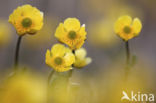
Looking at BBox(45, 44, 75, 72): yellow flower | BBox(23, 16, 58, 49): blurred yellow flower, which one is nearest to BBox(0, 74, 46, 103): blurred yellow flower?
BBox(45, 44, 75, 72): yellow flower

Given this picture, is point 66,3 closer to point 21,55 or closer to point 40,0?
point 40,0

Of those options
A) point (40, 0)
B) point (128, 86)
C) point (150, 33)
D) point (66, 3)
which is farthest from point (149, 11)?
point (128, 86)

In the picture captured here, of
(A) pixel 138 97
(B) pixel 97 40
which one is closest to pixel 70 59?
(A) pixel 138 97

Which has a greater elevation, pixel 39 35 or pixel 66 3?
pixel 66 3

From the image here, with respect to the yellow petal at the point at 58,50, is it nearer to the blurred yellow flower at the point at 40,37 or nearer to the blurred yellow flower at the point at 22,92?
the blurred yellow flower at the point at 22,92

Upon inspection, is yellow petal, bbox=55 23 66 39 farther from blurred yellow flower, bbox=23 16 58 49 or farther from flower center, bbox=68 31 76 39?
blurred yellow flower, bbox=23 16 58 49

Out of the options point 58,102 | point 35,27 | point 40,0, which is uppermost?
point 40,0
